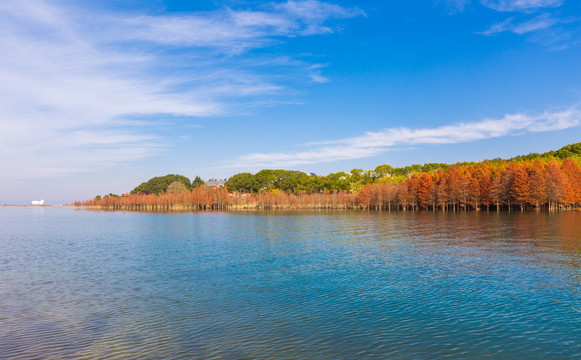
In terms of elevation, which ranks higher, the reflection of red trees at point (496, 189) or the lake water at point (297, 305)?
the reflection of red trees at point (496, 189)

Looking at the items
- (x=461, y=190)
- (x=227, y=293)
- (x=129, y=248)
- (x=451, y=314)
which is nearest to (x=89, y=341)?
(x=227, y=293)

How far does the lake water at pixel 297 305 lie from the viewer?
14469 mm

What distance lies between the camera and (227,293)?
897 inches

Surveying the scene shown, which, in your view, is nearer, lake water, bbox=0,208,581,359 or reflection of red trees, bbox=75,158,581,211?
lake water, bbox=0,208,581,359

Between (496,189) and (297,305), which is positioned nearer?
(297,305)

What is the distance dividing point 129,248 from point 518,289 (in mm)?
40993

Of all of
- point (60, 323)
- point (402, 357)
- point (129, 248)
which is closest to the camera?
point (402, 357)

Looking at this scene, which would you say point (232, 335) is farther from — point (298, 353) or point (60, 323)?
point (60, 323)

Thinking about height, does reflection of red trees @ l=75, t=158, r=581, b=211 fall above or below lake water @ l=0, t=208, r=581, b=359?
above

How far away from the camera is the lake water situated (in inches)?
570

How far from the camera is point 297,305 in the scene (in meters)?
20.0

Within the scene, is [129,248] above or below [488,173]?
below

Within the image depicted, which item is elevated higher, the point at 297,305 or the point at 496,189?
the point at 496,189

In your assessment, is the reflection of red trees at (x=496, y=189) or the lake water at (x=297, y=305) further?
the reflection of red trees at (x=496, y=189)
